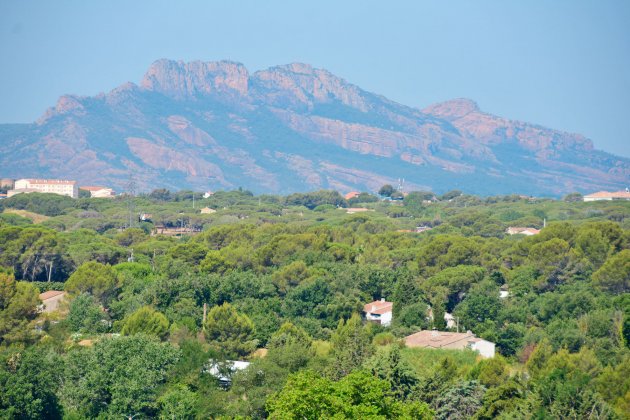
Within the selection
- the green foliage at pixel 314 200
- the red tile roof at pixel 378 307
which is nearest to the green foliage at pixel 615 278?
the red tile roof at pixel 378 307

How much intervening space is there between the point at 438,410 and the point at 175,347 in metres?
8.92

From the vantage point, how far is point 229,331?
1769 inches

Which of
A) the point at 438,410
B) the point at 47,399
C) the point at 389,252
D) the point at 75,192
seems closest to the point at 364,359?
the point at 438,410

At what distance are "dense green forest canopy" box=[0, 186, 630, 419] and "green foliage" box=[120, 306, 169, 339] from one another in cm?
10

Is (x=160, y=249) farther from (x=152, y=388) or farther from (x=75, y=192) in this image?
(x=75, y=192)

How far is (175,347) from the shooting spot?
38.1 metres

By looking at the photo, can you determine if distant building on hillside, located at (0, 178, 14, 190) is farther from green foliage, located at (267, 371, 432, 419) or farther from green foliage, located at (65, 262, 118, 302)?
green foliage, located at (267, 371, 432, 419)

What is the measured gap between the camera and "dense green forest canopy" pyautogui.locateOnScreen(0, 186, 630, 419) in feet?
108

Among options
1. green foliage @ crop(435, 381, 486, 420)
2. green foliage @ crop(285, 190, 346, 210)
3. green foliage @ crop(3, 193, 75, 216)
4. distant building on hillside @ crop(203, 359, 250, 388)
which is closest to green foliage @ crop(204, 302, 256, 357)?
distant building on hillside @ crop(203, 359, 250, 388)

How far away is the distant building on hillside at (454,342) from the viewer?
145 feet

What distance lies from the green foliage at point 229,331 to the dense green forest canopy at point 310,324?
0.07m

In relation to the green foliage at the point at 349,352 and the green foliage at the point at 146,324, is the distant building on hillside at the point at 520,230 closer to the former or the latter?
the green foliage at the point at 146,324

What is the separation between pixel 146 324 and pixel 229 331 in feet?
9.58

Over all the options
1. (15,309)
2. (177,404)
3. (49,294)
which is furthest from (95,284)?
(177,404)
